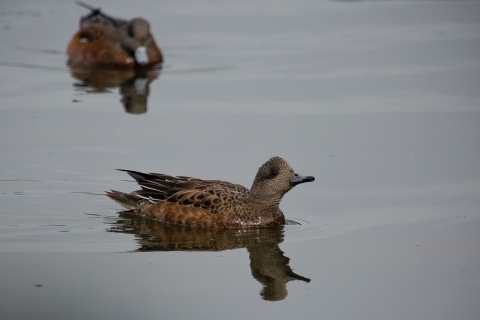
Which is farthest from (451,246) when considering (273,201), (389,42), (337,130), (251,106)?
(389,42)

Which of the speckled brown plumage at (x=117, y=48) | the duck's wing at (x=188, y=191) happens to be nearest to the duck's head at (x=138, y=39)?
the speckled brown plumage at (x=117, y=48)

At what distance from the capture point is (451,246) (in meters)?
9.43

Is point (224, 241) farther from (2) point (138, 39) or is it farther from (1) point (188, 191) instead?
(2) point (138, 39)

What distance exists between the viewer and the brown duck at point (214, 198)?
10.3m

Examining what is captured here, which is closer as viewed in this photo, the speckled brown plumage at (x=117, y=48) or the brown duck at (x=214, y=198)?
the brown duck at (x=214, y=198)

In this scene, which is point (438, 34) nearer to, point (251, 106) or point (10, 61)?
point (251, 106)

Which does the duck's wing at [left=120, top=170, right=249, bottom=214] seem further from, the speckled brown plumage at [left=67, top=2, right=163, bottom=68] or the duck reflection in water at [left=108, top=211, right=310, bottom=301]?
the speckled brown plumage at [left=67, top=2, right=163, bottom=68]

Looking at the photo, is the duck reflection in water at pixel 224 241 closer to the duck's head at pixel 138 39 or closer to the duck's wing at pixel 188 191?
the duck's wing at pixel 188 191

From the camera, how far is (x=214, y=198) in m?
10.3

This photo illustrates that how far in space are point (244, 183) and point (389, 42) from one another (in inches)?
307

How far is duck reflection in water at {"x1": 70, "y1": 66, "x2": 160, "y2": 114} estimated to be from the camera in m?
14.7

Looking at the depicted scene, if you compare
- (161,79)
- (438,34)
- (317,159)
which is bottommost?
(317,159)

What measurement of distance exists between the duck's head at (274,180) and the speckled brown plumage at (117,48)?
293 inches

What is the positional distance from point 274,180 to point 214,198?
0.69m
